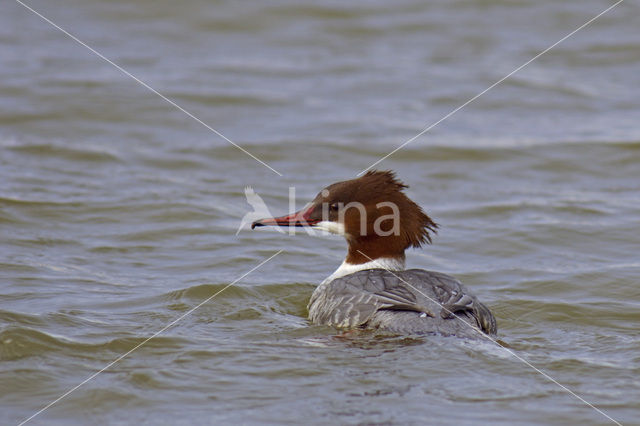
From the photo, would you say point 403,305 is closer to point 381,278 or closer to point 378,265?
point 381,278

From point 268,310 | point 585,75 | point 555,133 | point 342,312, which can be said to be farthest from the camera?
point 585,75

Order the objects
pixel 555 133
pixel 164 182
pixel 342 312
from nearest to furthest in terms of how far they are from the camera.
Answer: pixel 342 312 → pixel 164 182 → pixel 555 133

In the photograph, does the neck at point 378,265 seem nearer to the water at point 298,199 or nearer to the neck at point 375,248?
the neck at point 375,248

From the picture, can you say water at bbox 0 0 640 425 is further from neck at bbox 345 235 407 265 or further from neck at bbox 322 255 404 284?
neck at bbox 345 235 407 265

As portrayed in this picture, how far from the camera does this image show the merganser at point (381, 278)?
6.66 m

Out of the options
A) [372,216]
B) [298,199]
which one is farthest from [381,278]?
[298,199]

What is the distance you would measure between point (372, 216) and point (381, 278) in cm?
67

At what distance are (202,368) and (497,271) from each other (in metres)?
3.75

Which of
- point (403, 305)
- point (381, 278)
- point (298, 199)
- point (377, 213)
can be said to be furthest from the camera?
point (298, 199)

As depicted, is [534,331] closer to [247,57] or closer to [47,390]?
[47,390]

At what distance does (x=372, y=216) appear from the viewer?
767cm

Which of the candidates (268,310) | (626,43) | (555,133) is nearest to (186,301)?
(268,310)

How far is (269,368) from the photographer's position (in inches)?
246

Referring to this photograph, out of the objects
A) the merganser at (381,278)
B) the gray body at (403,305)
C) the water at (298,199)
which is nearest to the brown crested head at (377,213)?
the merganser at (381,278)
